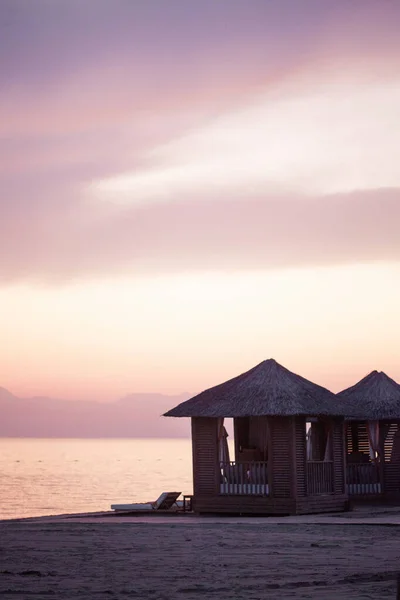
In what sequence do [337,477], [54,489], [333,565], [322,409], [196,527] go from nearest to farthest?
[333,565] → [196,527] → [322,409] → [337,477] → [54,489]

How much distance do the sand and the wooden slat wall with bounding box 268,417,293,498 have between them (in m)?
2.09

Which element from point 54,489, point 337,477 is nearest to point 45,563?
point 337,477

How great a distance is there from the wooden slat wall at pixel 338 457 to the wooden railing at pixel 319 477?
0.20 meters

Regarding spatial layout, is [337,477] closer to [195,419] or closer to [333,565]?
[195,419]

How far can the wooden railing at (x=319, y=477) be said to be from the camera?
27.2 m

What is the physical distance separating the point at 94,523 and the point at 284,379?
585 centimetres

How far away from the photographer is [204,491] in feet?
90.2

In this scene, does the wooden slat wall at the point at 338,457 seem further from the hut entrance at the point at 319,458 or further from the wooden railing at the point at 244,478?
the wooden railing at the point at 244,478

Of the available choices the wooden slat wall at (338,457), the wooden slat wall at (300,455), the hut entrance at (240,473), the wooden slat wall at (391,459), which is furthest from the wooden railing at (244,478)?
the wooden slat wall at (391,459)

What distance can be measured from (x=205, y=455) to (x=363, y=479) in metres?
6.07

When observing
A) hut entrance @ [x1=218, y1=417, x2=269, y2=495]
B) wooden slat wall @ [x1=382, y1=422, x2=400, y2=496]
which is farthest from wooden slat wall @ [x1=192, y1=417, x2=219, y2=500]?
wooden slat wall @ [x1=382, y1=422, x2=400, y2=496]

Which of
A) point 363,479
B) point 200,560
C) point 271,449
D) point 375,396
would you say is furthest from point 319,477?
point 200,560

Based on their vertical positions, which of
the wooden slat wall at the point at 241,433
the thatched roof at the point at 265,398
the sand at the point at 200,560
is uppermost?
the thatched roof at the point at 265,398

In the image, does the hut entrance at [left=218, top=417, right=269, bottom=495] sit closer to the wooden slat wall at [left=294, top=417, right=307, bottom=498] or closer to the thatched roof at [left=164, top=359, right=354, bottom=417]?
the thatched roof at [left=164, top=359, right=354, bottom=417]
